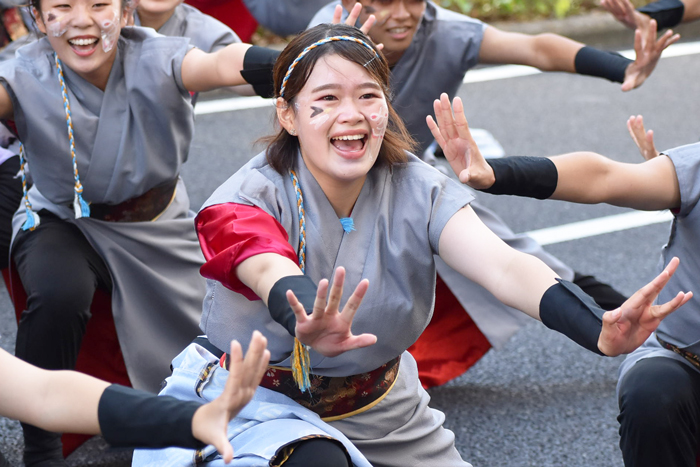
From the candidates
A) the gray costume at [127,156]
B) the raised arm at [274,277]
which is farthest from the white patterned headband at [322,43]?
the gray costume at [127,156]

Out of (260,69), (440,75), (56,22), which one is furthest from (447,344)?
(56,22)

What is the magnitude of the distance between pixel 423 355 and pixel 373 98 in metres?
1.31

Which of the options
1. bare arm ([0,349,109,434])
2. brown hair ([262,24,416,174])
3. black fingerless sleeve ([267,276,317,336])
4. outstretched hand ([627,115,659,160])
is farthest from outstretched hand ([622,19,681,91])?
bare arm ([0,349,109,434])

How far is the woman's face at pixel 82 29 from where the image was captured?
8.59 ft

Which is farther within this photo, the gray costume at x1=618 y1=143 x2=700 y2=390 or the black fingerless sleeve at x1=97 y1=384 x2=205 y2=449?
the gray costume at x1=618 y1=143 x2=700 y2=390

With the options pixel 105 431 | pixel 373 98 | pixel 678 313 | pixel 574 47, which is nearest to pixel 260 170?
pixel 373 98

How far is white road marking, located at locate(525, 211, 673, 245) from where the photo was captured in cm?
419

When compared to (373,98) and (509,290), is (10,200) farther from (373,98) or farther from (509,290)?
(509,290)

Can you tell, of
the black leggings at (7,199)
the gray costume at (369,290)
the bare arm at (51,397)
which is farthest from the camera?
the black leggings at (7,199)

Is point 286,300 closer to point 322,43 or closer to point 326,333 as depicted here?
point 326,333

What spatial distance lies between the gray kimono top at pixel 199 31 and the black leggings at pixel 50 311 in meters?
1.01

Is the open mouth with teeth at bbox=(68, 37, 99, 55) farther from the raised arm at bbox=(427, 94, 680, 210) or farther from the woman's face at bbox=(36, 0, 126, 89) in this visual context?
the raised arm at bbox=(427, 94, 680, 210)

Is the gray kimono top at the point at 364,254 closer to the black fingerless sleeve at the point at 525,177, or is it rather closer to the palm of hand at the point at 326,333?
the black fingerless sleeve at the point at 525,177

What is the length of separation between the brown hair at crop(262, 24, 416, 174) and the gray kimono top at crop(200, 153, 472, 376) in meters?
0.06
